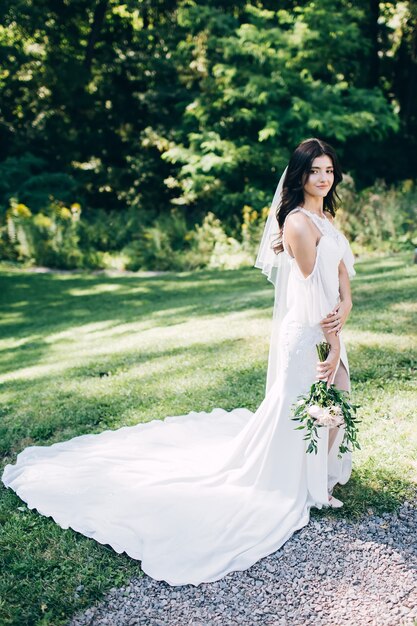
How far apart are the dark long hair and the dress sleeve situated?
0.30 m

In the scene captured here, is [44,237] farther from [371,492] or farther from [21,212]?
[371,492]

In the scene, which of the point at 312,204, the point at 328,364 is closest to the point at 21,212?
the point at 312,204

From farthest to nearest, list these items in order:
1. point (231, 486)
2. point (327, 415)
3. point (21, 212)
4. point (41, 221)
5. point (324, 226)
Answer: point (21, 212) → point (41, 221) → point (231, 486) → point (324, 226) → point (327, 415)

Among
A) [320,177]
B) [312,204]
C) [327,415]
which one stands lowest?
[327,415]

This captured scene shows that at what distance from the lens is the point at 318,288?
354 centimetres

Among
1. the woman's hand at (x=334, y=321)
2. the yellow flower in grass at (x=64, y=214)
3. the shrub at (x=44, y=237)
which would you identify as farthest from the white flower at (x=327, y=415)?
the yellow flower in grass at (x=64, y=214)

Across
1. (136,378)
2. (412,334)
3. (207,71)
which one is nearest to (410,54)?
(207,71)

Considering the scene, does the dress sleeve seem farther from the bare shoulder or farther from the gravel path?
the gravel path

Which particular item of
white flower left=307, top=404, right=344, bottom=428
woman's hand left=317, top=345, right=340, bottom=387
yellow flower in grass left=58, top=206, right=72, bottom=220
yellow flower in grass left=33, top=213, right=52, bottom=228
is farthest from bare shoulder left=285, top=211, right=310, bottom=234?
yellow flower in grass left=58, top=206, right=72, bottom=220

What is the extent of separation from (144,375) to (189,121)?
11939mm

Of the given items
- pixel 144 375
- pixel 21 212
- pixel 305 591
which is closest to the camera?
pixel 305 591

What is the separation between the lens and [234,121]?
16266mm

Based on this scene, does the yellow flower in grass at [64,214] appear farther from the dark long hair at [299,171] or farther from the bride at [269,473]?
the dark long hair at [299,171]

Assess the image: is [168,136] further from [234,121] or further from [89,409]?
[89,409]
